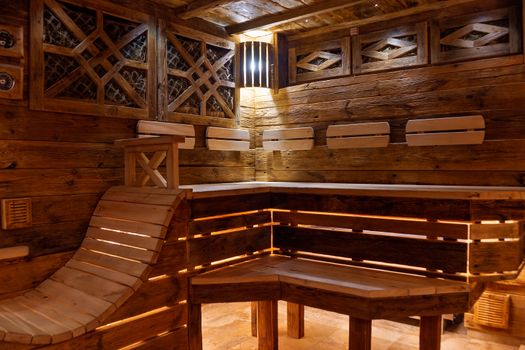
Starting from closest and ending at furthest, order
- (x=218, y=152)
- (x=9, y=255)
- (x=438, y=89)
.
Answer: (x=9, y=255)
(x=438, y=89)
(x=218, y=152)

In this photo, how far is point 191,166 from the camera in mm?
4840

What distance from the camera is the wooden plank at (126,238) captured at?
3.28 metres

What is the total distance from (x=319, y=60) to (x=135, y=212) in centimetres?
295

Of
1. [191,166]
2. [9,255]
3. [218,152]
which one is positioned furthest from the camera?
[218,152]

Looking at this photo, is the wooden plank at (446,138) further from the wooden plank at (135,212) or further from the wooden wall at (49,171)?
the wooden wall at (49,171)

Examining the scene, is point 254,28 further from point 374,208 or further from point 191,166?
point 374,208

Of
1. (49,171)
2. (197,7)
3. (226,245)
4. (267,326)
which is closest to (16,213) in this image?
(49,171)

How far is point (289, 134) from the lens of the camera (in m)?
5.32

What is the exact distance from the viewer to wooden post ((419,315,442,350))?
3143 millimetres

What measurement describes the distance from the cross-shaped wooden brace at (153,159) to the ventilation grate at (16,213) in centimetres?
84

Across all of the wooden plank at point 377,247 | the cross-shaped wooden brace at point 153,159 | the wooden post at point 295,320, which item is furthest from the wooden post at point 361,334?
the cross-shaped wooden brace at point 153,159

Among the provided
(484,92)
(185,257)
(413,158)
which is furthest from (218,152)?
(484,92)

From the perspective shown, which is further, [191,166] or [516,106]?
[191,166]

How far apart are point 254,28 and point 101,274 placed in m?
3.17
